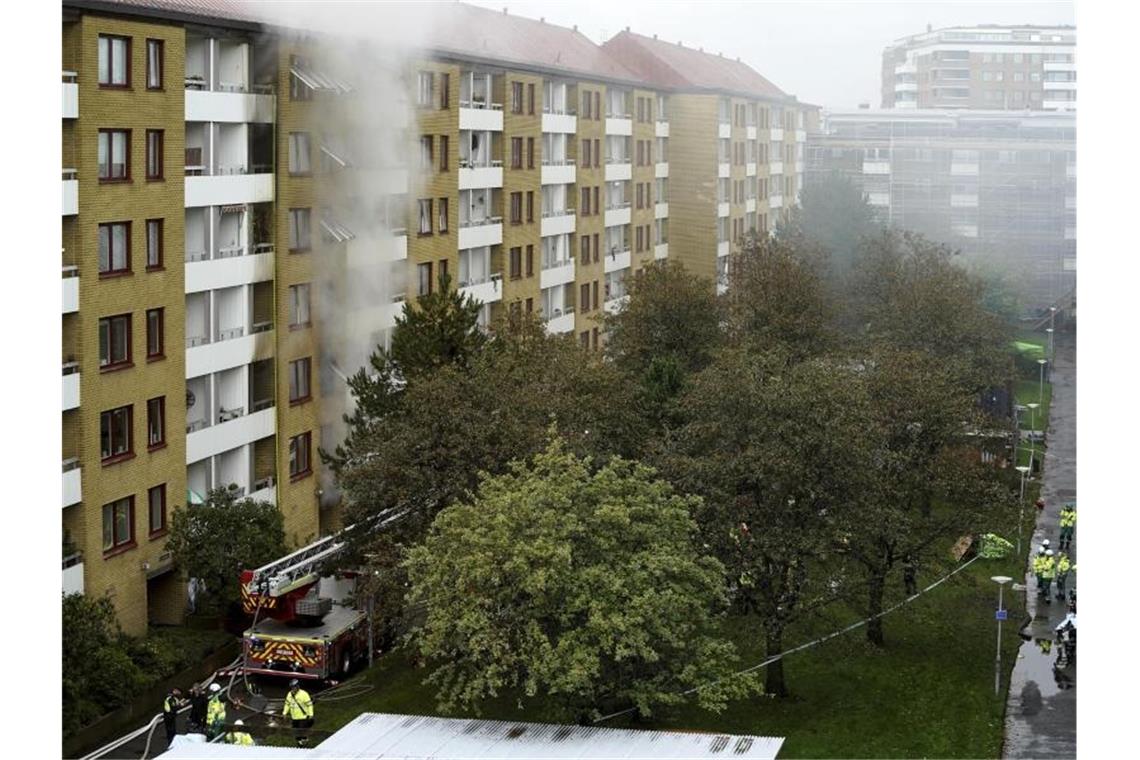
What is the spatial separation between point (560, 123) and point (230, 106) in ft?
88.8

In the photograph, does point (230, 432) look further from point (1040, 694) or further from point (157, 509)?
point (1040, 694)

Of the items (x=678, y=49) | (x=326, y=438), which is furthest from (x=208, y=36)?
(x=678, y=49)

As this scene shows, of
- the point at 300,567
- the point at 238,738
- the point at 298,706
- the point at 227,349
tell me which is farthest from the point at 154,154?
the point at 238,738

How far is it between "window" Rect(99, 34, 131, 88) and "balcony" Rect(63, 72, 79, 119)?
0.98 m

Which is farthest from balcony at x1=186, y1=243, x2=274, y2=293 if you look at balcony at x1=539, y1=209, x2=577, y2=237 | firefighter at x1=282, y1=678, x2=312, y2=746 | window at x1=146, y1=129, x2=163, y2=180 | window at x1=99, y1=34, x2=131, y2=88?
balcony at x1=539, y1=209, x2=577, y2=237

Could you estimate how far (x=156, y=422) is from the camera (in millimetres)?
38906

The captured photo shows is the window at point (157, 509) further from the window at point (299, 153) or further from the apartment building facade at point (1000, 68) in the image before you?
the apartment building facade at point (1000, 68)

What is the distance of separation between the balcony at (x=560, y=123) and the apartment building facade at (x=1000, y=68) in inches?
2055

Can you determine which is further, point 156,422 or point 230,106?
point 230,106

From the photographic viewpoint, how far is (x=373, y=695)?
3356 cm

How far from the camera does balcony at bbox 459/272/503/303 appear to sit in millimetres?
58344

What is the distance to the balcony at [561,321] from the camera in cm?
6738
